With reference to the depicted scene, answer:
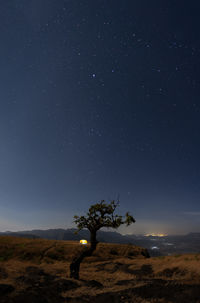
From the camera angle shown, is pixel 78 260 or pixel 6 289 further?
pixel 78 260

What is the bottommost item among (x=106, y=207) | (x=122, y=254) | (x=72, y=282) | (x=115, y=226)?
(x=122, y=254)

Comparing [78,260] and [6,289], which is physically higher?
[6,289]

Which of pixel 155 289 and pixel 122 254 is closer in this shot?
pixel 155 289

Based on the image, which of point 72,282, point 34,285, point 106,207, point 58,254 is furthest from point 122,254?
point 34,285

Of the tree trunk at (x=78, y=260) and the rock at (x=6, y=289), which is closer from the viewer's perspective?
the rock at (x=6, y=289)

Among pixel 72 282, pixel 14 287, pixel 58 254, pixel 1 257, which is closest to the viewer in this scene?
pixel 14 287

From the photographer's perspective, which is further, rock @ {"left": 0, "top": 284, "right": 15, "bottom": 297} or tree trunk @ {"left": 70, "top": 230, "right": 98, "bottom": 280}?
tree trunk @ {"left": 70, "top": 230, "right": 98, "bottom": 280}

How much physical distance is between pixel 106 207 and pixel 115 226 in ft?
8.15

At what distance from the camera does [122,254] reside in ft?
118

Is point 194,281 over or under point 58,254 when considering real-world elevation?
over

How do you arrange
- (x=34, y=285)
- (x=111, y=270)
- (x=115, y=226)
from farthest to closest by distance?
(x=111, y=270) < (x=115, y=226) < (x=34, y=285)

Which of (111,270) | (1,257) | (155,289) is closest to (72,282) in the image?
(155,289)

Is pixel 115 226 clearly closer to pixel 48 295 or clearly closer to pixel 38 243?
pixel 48 295

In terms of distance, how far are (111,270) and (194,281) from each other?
12402 millimetres
